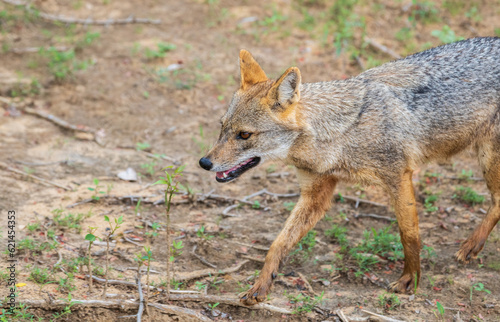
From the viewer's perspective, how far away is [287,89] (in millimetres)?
4875

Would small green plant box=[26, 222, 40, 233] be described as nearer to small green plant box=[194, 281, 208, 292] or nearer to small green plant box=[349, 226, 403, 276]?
small green plant box=[194, 281, 208, 292]

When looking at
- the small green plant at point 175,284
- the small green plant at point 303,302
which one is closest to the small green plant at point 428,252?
the small green plant at point 303,302

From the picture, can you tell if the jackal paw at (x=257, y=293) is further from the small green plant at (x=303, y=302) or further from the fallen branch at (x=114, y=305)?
the fallen branch at (x=114, y=305)

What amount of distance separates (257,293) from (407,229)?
1.62m

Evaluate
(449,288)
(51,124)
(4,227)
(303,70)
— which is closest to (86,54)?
(51,124)

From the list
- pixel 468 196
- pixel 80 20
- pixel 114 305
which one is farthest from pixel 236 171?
pixel 80 20

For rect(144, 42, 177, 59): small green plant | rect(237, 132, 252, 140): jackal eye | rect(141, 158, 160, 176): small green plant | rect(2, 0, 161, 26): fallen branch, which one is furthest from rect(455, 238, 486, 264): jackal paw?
rect(2, 0, 161, 26): fallen branch

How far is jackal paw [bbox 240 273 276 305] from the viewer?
185 inches

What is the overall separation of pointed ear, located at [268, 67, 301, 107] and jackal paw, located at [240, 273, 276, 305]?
166cm

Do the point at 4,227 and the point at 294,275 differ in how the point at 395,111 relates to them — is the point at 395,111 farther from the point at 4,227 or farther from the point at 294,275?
the point at 4,227

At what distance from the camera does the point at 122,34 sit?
989cm

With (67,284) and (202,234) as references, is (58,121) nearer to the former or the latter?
(202,234)

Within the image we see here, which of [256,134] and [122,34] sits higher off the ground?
[256,134]

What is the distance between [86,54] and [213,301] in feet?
20.1
